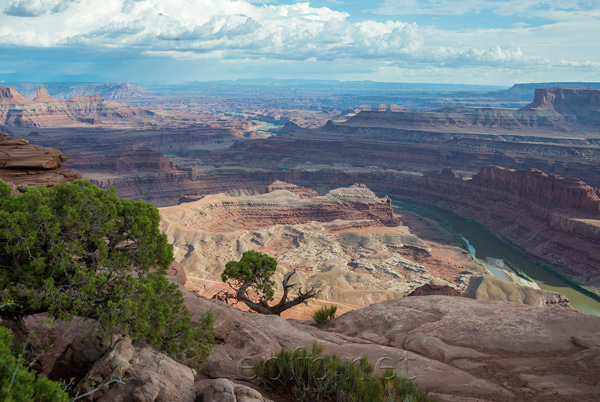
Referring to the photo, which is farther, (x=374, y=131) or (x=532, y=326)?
(x=374, y=131)

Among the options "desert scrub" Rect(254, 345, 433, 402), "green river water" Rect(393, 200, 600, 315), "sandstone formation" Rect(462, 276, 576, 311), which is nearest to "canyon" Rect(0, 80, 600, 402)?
"sandstone formation" Rect(462, 276, 576, 311)

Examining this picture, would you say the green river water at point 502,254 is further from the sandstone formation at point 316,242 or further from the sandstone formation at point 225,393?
the sandstone formation at point 225,393

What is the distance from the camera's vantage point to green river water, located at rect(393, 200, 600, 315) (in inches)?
2329

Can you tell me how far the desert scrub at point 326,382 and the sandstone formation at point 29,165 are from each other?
20.8m

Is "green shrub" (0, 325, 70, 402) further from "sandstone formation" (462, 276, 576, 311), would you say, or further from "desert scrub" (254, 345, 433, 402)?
"sandstone formation" (462, 276, 576, 311)

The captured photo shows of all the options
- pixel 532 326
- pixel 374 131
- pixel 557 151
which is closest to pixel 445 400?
pixel 532 326

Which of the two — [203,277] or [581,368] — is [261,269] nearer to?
[581,368]

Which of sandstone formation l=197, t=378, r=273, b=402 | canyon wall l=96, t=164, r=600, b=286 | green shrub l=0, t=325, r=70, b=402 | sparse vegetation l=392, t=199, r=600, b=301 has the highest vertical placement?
green shrub l=0, t=325, r=70, b=402

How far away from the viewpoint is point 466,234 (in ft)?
295

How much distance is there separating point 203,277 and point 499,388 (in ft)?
149

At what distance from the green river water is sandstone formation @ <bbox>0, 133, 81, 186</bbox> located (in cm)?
6397

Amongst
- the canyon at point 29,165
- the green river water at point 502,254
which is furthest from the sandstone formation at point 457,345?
the green river water at point 502,254

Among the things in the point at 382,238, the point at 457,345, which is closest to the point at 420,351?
the point at 457,345

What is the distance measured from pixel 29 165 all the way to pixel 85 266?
18.6 meters
